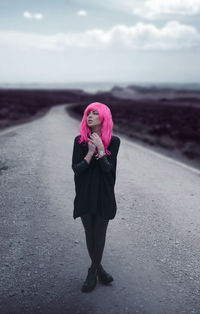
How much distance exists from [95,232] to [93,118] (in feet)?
4.33

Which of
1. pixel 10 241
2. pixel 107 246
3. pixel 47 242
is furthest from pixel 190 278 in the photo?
pixel 10 241

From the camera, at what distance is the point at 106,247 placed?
450 cm

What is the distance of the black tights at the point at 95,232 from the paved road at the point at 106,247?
0.47 m

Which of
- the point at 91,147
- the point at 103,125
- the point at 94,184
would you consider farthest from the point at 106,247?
the point at 103,125

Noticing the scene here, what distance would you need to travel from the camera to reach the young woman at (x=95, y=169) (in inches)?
123

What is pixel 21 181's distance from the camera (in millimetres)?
7359

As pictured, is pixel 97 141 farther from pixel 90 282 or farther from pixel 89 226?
pixel 90 282

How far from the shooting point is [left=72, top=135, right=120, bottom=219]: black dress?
323 cm

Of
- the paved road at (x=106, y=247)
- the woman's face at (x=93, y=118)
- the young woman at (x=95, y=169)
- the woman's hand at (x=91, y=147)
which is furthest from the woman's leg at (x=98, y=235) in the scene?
the woman's face at (x=93, y=118)

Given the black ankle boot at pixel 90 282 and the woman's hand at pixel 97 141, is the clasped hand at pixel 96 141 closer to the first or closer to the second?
the woman's hand at pixel 97 141

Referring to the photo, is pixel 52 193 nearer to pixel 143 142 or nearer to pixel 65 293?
pixel 65 293

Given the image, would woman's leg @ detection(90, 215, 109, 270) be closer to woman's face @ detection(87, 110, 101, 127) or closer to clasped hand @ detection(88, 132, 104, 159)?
clasped hand @ detection(88, 132, 104, 159)

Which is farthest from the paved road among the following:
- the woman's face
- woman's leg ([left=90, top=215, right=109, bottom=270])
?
the woman's face

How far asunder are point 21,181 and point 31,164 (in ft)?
5.04
